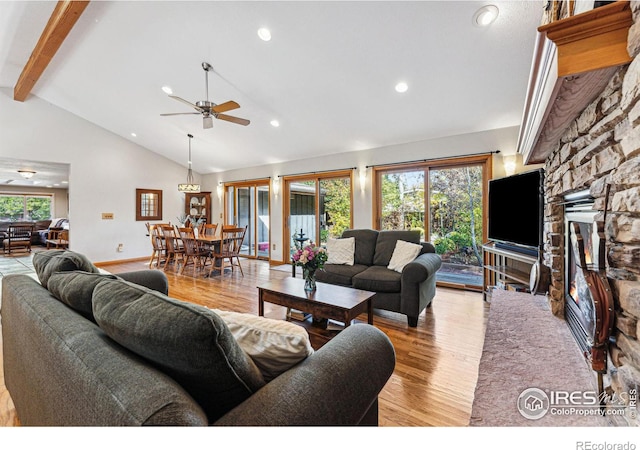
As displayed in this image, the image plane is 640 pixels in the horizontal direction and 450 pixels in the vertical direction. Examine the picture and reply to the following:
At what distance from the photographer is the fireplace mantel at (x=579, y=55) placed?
40.9 inches

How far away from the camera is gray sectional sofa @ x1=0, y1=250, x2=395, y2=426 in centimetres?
66

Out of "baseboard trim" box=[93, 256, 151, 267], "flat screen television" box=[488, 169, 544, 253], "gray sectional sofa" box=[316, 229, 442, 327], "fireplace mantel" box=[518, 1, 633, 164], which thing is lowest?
"baseboard trim" box=[93, 256, 151, 267]

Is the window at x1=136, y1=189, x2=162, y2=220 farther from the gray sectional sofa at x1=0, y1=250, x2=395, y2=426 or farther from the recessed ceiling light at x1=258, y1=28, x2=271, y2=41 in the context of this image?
the gray sectional sofa at x1=0, y1=250, x2=395, y2=426

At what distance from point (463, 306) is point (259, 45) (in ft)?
13.0

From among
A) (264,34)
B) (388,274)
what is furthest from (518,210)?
(264,34)

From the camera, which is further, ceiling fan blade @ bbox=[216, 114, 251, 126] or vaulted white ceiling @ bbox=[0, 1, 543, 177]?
ceiling fan blade @ bbox=[216, 114, 251, 126]

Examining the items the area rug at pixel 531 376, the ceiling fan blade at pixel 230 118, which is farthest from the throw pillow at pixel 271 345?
the ceiling fan blade at pixel 230 118

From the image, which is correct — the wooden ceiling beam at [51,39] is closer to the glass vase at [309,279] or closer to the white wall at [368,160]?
the glass vase at [309,279]

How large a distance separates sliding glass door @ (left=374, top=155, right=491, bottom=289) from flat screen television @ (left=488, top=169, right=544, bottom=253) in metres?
0.66

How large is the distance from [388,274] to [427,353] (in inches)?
38.3

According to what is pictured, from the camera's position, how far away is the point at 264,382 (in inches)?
34.4

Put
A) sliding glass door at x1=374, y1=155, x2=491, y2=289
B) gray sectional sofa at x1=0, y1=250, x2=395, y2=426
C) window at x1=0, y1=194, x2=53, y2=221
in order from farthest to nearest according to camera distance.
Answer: window at x1=0, y1=194, x2=53, y2=221 → sliding glass door at x1=374, y1=155, x2=491, y2=289 → gray sectional sofa at x1=0, y1=250, x2=395, y2=426

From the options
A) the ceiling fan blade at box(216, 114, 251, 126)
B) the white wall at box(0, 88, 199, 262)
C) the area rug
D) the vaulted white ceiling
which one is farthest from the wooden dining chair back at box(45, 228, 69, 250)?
the area rug

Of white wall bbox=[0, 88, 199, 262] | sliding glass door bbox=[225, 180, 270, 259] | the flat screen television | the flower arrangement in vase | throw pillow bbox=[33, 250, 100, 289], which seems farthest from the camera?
sliding glass door bbox=[225, 180, 270, 259]
